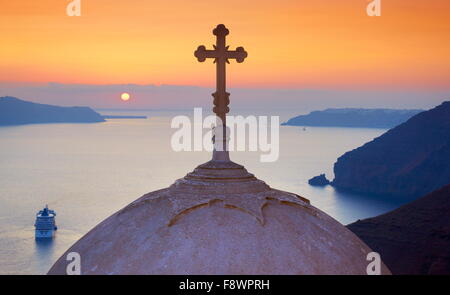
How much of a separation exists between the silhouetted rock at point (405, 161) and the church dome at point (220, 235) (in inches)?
4686

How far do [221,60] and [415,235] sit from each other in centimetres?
4829

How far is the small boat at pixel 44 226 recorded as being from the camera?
247 feet

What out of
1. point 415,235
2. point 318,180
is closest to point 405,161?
point 318,180

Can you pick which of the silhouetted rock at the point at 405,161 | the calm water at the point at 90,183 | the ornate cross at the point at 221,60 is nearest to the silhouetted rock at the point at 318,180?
the calm water at the point at 90,183

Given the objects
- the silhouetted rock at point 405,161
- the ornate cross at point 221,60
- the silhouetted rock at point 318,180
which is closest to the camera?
the ornate cross at point 221,60

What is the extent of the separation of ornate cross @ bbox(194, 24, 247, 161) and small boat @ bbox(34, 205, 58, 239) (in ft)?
230

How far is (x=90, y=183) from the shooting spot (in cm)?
11781

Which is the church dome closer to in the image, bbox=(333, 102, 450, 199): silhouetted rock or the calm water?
the calm water

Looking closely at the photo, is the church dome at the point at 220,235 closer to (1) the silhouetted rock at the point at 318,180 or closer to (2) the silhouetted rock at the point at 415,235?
(2) the silhouetted rock at the point at 415,235

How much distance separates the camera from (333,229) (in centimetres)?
783

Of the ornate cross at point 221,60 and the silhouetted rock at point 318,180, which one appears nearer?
the ornate cross at point 221,60

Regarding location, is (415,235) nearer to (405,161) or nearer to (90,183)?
(90,183)

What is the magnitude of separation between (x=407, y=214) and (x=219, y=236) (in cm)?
5400
